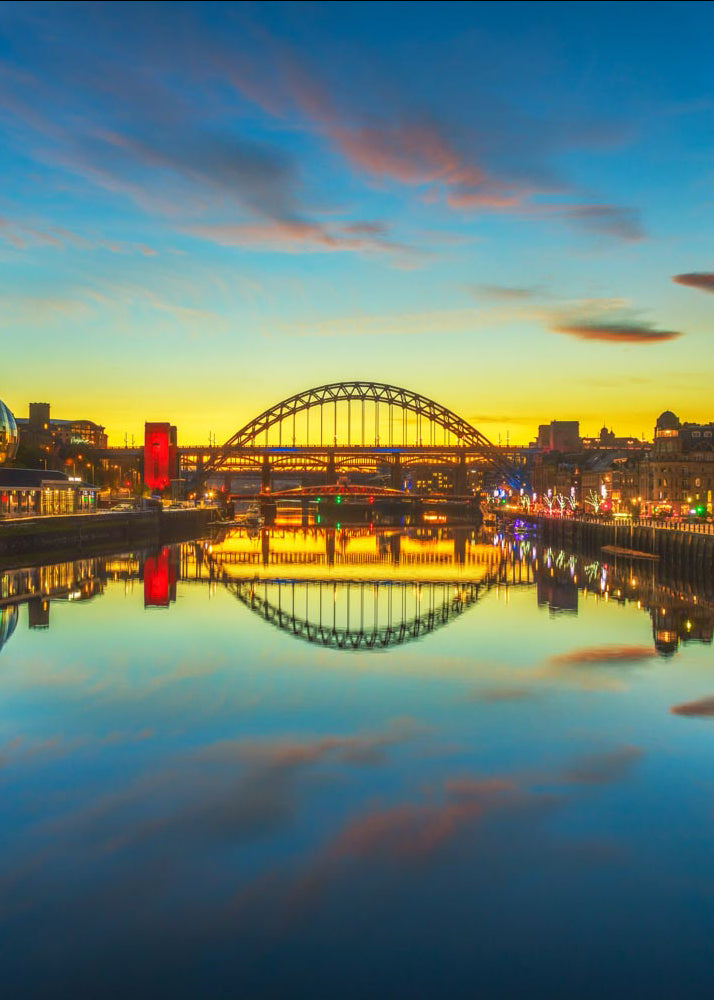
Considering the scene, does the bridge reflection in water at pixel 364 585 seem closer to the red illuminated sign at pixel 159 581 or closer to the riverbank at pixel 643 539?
the red illuminated sign at pixel 159 581

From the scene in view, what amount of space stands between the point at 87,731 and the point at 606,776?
36.2ft

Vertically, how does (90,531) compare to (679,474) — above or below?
below

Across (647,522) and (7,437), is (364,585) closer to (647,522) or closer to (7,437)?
(647,522)

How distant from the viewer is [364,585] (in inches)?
2451

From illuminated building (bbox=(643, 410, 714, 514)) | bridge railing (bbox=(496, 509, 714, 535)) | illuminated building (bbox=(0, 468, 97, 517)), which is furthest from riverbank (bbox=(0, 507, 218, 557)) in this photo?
illuminated building (bbox=(643, 410, 714, 514))

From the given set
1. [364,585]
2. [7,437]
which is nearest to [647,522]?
[364,585]

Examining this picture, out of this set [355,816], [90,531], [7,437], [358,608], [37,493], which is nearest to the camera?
[355,816]

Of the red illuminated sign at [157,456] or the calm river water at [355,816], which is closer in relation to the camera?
the calm river water at [355,816]

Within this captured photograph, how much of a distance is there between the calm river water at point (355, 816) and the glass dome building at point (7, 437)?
66317 mm

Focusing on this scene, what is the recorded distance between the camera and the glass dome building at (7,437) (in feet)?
322

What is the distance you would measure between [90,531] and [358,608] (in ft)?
127

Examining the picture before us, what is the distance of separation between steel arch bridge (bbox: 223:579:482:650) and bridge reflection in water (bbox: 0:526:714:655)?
78mm

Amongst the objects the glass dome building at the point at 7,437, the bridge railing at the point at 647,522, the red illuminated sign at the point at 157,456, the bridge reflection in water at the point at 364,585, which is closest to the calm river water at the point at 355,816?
the bridge reflection in water at the point at 364,585

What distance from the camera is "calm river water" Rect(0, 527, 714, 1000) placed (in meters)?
11.6
